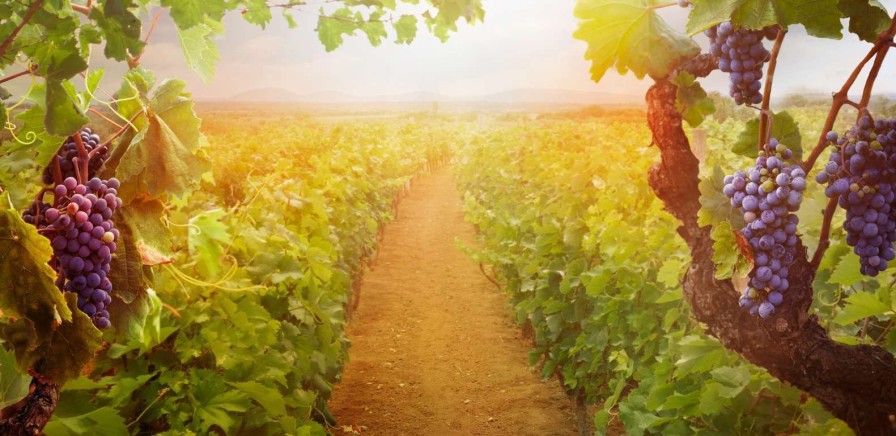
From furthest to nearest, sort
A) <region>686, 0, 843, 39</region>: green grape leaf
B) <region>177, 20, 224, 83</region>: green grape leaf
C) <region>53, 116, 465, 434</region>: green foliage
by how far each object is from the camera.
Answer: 1. <region>53, 116, 465, 434</region>: green foliage
2. <region>177, 20, 224, 83</region>: green grape leaf
3. <region>686, 0, 843, 39</region>: green grape leaf

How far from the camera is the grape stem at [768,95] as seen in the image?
1.34m

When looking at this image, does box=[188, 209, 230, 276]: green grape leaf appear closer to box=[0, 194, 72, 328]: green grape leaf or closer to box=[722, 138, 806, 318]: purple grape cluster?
box=[0, 194, 72, 328]: green grape leaf

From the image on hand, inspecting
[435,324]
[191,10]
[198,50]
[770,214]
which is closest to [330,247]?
[198,50]

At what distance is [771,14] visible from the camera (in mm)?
1109

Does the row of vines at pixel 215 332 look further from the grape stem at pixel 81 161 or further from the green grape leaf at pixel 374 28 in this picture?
the green grape leaf at pixel 374 28

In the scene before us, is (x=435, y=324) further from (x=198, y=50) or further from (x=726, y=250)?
(x=726, y=250)

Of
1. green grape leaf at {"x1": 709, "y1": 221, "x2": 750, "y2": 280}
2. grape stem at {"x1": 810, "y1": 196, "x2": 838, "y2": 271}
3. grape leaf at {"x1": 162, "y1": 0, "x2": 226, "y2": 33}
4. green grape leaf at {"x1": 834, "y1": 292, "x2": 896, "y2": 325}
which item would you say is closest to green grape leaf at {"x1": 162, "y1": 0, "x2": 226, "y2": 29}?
grape leaf at {"x1": 162, "y1": 0, "x2": 226, "y2": 33}

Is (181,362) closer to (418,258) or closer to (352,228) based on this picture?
(352,228)

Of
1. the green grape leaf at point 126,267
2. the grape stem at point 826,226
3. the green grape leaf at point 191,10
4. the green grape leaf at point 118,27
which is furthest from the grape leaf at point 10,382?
the grape stem at point 826,226

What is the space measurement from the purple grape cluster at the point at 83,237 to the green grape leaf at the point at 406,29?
5.74ft

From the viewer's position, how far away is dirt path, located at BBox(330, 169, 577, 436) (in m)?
5.69

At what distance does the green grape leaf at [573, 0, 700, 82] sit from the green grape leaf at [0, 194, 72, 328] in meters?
1.20

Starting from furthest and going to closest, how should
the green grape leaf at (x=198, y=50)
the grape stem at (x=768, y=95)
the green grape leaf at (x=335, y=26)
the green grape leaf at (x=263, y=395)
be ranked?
the green grape leaf at (x=263, y=395), the green grape leaf at (x=335, y=26), the green grape leaf at (x=198, y=50), the grape stem at (x=768, y=95)

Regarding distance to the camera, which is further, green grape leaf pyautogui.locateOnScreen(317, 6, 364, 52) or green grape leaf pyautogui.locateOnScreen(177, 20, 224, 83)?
green grape leaf pyautogui.locateOnScreen(317, 6, 364, 52)
